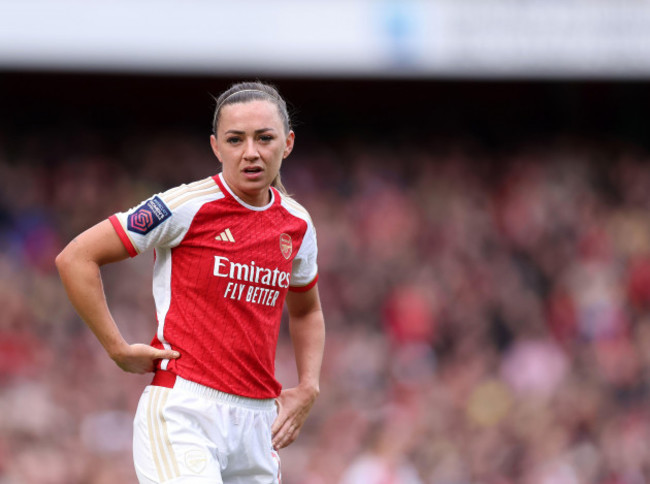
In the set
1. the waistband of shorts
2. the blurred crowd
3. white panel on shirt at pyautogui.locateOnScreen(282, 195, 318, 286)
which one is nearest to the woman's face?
white panel on shirt at pyautogui.locateOnScreen(282, 195, 318, 286)

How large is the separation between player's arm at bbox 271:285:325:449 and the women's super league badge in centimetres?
85

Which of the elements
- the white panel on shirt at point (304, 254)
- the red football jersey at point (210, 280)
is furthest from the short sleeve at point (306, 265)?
the red football jersey at point (210, 280)

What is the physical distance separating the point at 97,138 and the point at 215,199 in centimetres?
985

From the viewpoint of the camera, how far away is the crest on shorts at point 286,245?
4098 millimetres

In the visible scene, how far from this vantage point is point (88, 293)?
12.3 feet

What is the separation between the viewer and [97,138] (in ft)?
44.0

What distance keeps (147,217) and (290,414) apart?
1.05 m

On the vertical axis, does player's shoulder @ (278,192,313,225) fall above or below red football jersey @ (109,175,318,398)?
above

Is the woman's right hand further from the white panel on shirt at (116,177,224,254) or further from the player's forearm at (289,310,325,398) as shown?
the player's forearm at (289,310,325,398)

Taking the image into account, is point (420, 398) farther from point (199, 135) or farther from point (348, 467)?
point (199, 135)

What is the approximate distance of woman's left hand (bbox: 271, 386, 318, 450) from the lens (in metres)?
4.20

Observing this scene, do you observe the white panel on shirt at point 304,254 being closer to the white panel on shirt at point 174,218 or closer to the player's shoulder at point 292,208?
the player's shoulder at point 292,208

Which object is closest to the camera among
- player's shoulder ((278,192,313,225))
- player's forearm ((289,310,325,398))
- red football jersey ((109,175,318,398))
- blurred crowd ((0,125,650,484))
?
red football jersey ((109,175,318,398))

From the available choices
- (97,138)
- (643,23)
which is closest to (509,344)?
(643,23)
